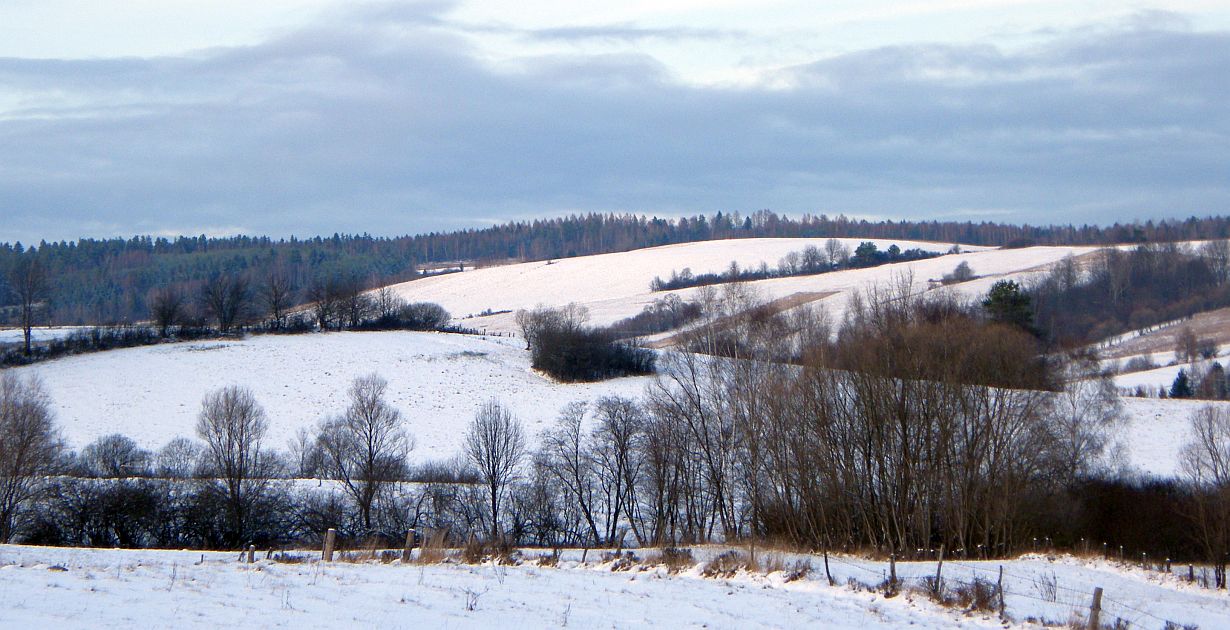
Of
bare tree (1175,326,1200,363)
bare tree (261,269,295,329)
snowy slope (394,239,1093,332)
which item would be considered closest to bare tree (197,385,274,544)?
bare tree (261,269,295,329)

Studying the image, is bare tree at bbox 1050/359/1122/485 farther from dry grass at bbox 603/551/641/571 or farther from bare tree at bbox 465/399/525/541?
dry grass at bbox 603/551/641/571

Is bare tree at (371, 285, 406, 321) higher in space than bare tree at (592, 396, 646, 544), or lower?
higher

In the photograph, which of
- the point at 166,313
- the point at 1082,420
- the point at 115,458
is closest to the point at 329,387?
the point at 115,458

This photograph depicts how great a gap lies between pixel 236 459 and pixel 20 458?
8.81 meters

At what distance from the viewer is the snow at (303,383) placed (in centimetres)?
5281

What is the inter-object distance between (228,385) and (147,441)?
12.8 metres

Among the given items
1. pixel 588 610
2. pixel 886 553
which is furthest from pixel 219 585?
pixel 886 553

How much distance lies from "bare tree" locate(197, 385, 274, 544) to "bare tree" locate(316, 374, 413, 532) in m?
3.17

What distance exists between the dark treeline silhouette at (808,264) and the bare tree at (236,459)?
81.5m

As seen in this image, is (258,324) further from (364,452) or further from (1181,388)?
(1181,388)

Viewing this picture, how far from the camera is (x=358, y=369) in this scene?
66.8m

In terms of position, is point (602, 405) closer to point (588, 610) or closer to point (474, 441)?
point (474, 441)

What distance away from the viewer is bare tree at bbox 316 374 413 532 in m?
43.2

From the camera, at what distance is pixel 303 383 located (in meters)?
62.7
